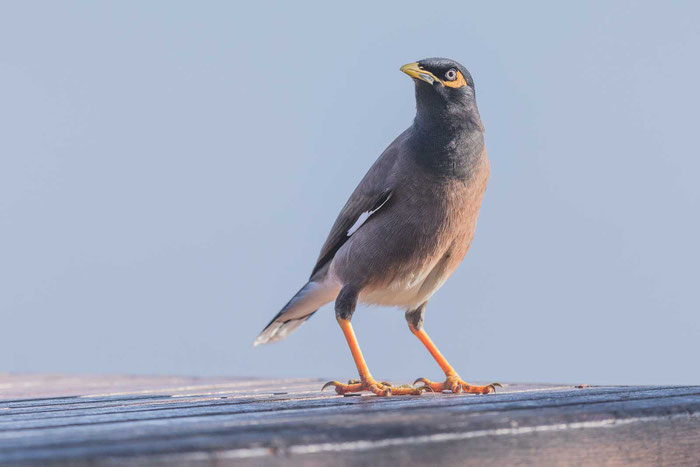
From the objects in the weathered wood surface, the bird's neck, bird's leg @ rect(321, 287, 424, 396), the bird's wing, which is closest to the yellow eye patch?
the bird's neck

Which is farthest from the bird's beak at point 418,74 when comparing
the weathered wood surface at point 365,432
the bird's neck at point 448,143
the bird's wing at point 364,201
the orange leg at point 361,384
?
the weathered wood surface at point 365,432

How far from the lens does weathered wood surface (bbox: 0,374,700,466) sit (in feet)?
4.77

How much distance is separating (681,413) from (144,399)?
1.55 metres

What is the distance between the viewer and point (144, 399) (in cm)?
282

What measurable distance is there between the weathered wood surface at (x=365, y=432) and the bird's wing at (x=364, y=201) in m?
1.03

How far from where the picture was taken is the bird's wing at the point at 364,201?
11.1ft

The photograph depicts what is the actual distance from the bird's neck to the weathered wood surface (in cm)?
106

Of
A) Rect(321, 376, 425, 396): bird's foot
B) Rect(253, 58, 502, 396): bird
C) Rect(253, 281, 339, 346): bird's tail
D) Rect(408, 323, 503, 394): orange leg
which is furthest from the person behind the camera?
Rect(253, 281, 339, 346): bird's tail

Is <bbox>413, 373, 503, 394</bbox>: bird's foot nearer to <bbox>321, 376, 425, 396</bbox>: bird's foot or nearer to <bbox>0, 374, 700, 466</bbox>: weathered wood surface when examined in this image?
<bbox>321, 376, 425, 396</bbox>: bird's foot

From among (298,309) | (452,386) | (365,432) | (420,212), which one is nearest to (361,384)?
(452,386)

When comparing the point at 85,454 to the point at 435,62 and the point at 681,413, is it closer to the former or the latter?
the point at 681,413

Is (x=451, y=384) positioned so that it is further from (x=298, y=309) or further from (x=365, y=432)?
(x=365, y=432)

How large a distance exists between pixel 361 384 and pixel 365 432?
147 centimetres

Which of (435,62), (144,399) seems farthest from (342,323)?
(435,62)
